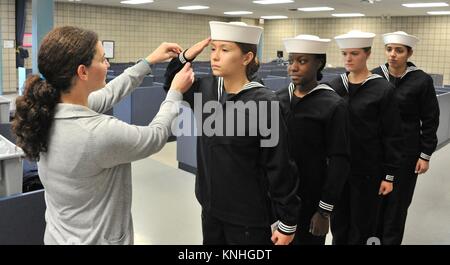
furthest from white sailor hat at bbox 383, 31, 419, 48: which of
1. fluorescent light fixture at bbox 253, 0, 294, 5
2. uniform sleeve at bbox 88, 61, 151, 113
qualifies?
fluorescent light fixture at bbox 253, 0, 294, 5

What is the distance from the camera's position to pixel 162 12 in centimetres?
1412

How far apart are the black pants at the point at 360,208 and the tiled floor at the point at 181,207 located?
745mm

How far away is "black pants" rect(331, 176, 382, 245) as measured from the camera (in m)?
2.21

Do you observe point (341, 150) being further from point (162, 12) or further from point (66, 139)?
point (162, 12)

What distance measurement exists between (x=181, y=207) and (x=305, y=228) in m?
1.84

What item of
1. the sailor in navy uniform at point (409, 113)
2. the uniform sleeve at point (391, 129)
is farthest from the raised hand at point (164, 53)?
the sailor in navy uniform at point (409, 113)

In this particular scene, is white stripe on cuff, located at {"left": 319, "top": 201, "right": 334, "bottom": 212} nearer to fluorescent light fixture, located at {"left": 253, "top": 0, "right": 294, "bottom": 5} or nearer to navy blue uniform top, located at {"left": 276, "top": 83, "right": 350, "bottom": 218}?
navy blue uniform top, located at {"left": 276, "top": 83, "right": 350, "bottom": 218}

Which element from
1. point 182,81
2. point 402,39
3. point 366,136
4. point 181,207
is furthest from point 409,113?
point 181,207

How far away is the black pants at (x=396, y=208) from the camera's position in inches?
97.0

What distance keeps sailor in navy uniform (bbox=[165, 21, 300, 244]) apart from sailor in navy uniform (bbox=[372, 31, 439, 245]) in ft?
4.10

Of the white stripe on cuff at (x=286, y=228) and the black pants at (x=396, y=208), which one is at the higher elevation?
the white stripe on cuff at (x=286, y=228)

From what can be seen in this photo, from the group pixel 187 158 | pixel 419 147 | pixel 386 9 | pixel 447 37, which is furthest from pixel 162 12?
pixel 419 147

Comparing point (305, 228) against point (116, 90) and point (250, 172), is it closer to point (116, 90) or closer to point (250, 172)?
point (250, 172)

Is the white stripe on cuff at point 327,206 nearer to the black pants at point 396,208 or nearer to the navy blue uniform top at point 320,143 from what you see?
the navy blue uniform top at point 320,143
